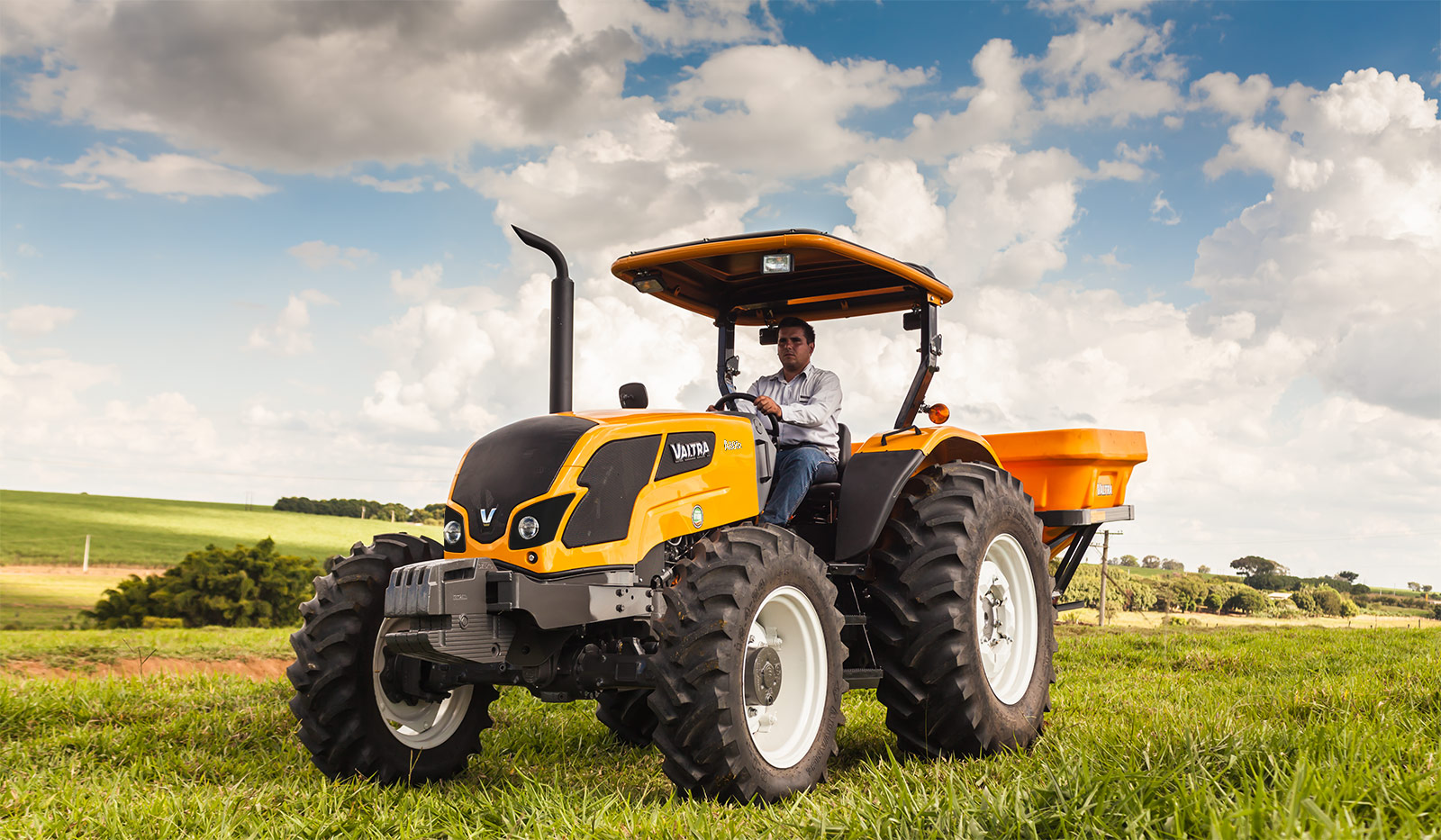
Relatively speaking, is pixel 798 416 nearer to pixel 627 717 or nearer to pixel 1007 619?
pixel 1007 619

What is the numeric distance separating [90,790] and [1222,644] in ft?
33.2

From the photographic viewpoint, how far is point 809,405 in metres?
5.35

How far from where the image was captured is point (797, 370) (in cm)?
578

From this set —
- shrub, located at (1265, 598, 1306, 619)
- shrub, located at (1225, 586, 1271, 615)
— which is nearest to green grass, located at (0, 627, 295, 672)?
shrub, located at (1225, 586, 1271, 615)

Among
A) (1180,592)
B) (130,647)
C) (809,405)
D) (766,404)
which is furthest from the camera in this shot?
(1180,592)

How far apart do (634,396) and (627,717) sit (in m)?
1.76

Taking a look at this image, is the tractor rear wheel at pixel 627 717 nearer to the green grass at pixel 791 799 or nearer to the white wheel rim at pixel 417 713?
the green grass at pixel 791 799

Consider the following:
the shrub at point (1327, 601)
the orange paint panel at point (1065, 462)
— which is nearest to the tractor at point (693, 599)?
the orange paint panel at point (1065, 462)

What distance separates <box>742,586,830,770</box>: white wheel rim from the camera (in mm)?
4262

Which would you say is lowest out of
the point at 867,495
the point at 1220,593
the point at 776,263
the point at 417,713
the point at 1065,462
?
the point at 1220,593

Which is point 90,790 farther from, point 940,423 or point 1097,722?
point 1097,722

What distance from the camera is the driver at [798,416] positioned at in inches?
198

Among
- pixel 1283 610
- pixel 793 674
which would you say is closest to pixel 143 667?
pixel 793 674

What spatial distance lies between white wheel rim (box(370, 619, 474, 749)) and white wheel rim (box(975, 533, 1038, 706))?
2.56 meters
